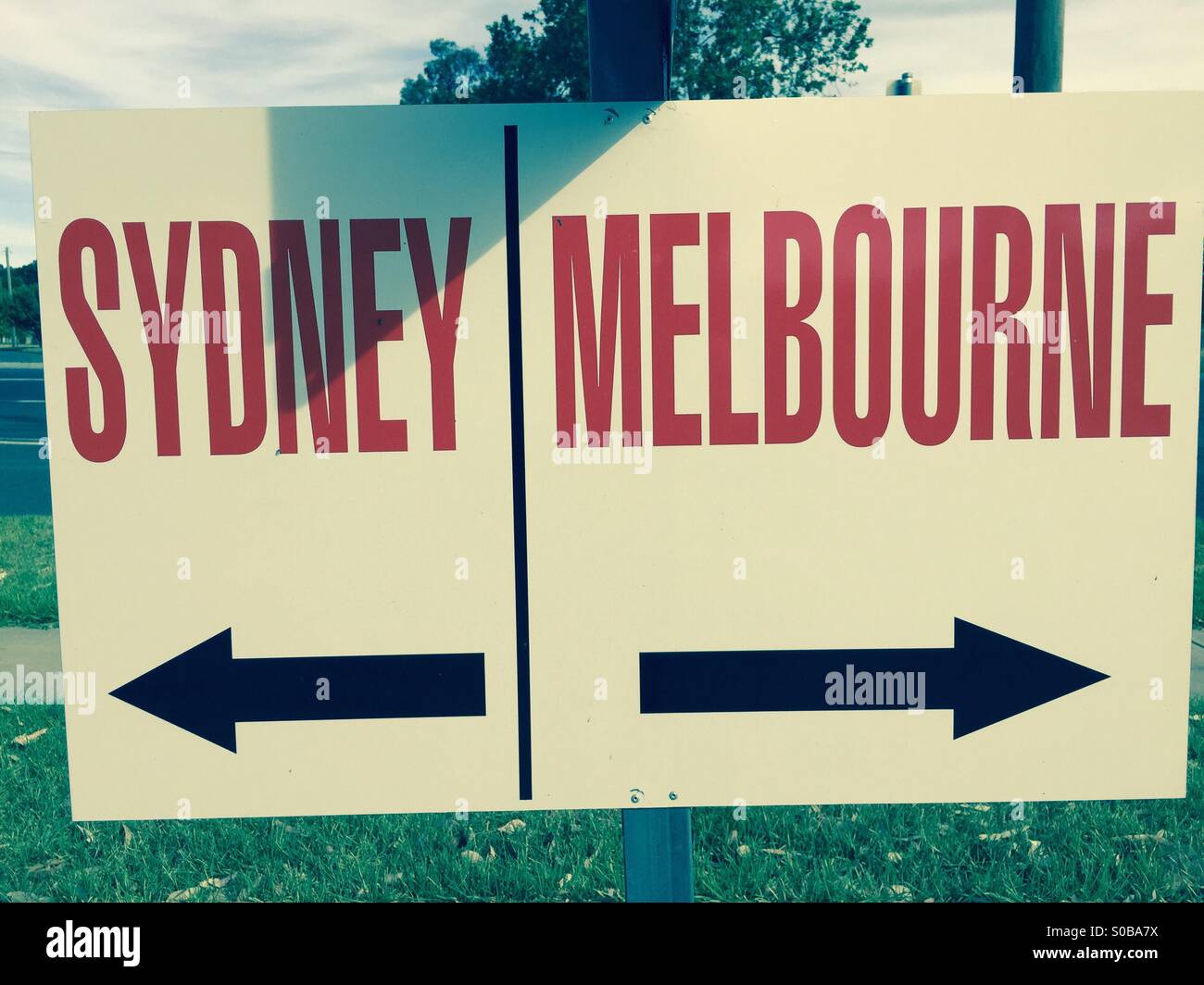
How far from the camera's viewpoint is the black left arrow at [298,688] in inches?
62.7

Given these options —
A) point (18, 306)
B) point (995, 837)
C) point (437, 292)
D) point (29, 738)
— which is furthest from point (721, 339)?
point (18, 306)

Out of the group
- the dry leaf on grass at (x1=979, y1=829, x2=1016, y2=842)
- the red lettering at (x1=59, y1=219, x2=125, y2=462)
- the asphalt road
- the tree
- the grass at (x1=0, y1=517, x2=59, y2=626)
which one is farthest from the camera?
the tree

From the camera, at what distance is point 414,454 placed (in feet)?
5.17

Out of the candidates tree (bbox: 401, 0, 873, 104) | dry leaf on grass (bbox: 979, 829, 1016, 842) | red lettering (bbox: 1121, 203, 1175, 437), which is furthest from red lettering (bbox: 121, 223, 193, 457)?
tree (bbox: 401, 0, 873, 104)

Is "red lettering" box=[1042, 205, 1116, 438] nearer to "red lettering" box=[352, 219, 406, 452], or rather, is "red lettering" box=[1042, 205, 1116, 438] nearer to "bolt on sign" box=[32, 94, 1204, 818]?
"bolt on sign" box=[32, 94, 1204, 818]

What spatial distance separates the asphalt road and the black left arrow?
51.1 inches

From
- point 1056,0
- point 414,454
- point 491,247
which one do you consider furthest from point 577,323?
point 1056,0

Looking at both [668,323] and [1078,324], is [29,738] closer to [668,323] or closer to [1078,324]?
[668,323]

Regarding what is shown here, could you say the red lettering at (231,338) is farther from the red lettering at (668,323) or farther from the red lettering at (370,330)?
the red lettering at (668,323)

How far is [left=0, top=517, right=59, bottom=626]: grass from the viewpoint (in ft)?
18.2

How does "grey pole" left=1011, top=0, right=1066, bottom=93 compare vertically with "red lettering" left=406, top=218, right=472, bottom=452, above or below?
A: above

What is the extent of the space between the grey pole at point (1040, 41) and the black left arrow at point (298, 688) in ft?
16.3

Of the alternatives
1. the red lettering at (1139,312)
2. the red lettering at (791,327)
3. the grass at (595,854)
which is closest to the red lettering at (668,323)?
Result: the red lettering at (791,327)

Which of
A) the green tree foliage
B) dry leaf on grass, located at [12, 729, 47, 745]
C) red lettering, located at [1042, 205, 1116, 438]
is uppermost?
the green tree foliage
